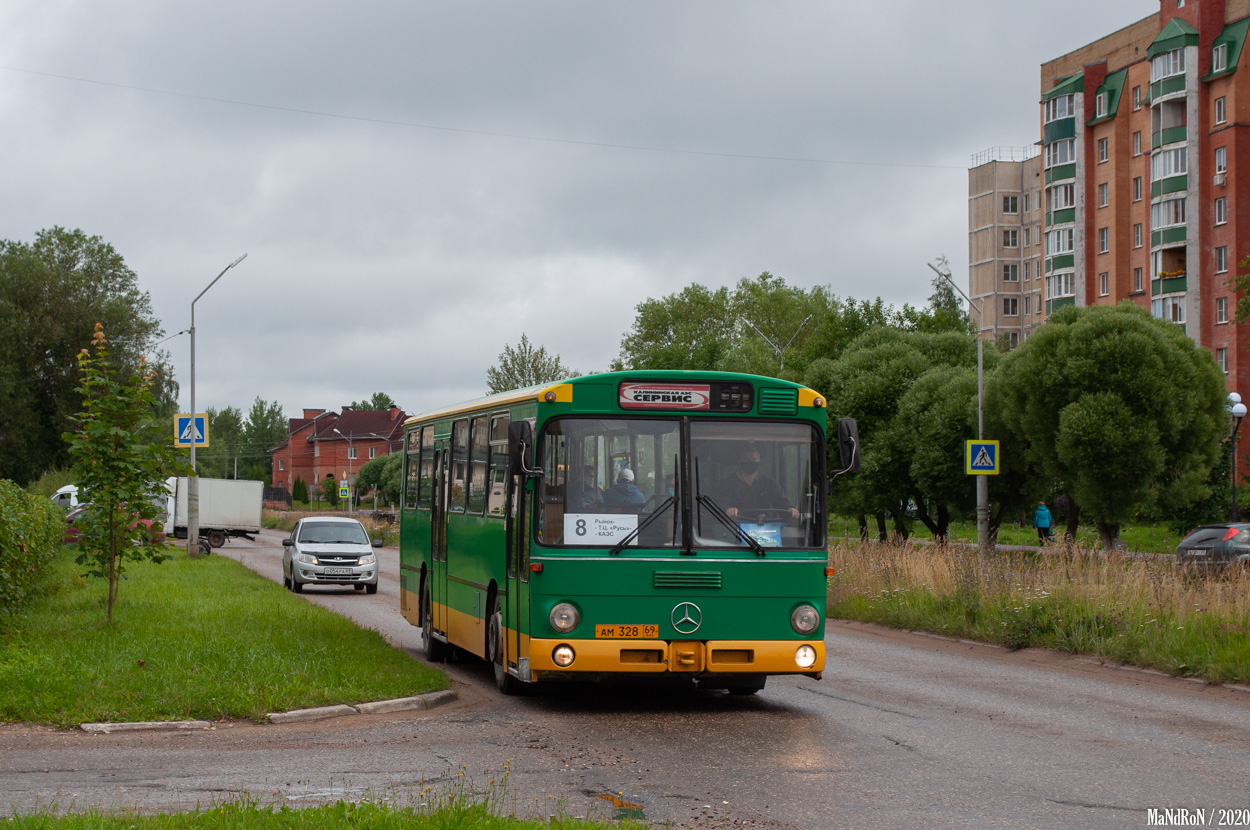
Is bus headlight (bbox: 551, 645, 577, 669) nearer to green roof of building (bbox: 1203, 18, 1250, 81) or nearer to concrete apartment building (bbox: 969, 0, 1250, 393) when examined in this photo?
concrete apartment building (bbox: 969, 0, 1250, 393)

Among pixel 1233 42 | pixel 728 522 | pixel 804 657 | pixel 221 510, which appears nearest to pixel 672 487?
pixel 728 522

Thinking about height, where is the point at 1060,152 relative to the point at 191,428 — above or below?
above

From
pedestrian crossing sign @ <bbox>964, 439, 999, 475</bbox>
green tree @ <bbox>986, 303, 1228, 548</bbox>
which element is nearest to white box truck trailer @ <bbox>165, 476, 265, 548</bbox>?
green tree @ <bbox>986, 303, 1228, 548</bbox>

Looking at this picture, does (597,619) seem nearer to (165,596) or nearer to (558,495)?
(558,495)

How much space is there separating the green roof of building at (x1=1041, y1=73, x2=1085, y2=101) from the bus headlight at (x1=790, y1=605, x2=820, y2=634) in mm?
81368

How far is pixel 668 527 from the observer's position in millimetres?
11203

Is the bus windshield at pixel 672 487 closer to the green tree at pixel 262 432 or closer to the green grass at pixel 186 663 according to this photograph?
the green grass at pixel 186 663

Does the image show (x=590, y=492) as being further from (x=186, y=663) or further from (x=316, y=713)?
(x=186, y=663)

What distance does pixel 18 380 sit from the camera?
214ft

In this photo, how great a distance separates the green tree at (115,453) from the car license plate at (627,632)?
7559mm

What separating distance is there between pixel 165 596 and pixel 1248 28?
6394 cm

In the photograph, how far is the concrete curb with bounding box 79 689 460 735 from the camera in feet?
34.1

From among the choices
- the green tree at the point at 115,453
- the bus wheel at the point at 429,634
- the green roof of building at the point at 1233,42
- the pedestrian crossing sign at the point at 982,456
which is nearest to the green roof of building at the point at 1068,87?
the green roof of building at the point at 1233,42

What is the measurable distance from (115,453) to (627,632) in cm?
798
